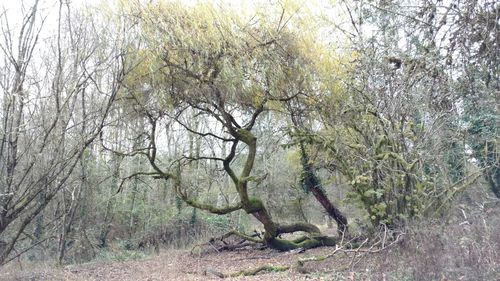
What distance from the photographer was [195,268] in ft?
36.8

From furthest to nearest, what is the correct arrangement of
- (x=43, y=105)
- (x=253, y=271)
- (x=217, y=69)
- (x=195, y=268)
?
(x=195, y=268) → (x=217, y=69) → (x=253, y=271) → (x=43, y=105)

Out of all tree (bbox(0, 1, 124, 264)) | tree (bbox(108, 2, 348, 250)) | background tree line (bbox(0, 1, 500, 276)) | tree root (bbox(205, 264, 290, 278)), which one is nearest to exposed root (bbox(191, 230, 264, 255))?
background tree line (bbox(0, 1, 500, 276))

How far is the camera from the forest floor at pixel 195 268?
28.8ft

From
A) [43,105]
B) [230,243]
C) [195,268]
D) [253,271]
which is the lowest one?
[253,271]

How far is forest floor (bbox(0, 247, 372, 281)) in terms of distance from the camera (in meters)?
8.77

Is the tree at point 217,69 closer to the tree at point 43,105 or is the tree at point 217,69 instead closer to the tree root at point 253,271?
the tree at point 43,105

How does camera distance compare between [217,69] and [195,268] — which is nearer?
[217,69]

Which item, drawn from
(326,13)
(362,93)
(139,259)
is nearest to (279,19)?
(326,13)

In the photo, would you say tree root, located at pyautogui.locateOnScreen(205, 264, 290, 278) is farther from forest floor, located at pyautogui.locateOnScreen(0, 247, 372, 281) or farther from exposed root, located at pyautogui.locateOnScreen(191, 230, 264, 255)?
exposed root, located at pyautogui.locateOnScreen(191, 230, 264, 255)

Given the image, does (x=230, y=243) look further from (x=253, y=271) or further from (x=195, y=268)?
(x=253, y=271)

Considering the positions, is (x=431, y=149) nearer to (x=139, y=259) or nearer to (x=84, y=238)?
(x=139, y=259)

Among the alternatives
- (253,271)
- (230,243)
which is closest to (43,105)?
(253,271)

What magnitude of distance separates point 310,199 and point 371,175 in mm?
8676

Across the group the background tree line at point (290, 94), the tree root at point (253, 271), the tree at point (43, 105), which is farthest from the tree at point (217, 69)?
the tree root at point (253, 271)
